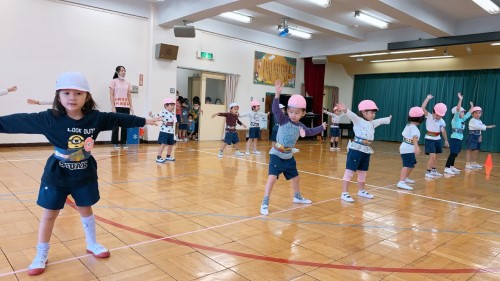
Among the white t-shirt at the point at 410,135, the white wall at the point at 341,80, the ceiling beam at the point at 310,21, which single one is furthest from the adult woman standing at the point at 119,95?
the white wall at the point at 341,80

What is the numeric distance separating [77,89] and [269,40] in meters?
11.3

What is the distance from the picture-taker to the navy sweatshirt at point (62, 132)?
218cm

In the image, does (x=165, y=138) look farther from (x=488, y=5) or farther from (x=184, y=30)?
(x=488, y=5)

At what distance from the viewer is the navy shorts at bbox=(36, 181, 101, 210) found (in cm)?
229

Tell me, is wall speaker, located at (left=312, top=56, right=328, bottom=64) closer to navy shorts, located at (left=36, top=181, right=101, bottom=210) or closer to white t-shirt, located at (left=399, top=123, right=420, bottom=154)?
white t-shirt, located at (left=399, top=123, right=420, bottom=154)

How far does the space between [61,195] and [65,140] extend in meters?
0.38

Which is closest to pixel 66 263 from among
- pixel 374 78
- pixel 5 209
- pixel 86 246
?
pixel 86 246

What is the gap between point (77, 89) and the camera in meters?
2.18

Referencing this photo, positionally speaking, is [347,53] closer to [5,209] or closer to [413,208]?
[413,208]

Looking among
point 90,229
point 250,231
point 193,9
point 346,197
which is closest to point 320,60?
point 193,9

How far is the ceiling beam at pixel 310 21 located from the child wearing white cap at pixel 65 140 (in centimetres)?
744

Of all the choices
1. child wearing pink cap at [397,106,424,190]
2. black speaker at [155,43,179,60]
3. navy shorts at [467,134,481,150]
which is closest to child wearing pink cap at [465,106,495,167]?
navy shorts at [467,134,481,150]

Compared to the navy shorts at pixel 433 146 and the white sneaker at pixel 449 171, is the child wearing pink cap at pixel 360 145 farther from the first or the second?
the white sneaker at pixel 449 171

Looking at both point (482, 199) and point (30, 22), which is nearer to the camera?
point (482, 199)
